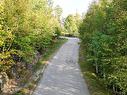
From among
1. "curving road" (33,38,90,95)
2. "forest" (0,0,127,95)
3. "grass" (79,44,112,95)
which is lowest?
"grass" (79,44,112,95)

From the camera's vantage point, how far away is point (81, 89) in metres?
22.5

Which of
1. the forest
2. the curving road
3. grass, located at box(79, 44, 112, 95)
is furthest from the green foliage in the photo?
grass, located at box(79, 44, 112, 95)

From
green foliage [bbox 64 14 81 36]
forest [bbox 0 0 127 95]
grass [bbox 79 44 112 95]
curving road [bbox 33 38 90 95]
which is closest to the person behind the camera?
forest [bbox 0 0 127 95]

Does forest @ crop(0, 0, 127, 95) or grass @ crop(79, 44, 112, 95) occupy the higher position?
forest @ crop(0, 0, 127, 95)

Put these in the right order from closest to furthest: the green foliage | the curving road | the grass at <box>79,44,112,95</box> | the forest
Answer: the forest < the curving road < the grass at <box>79,44,112,95</box> < the green foliage

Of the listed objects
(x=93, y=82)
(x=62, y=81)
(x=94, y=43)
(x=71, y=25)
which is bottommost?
(x=93, y=82)

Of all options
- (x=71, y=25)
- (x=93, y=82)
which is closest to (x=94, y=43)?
(x=93, y=82)

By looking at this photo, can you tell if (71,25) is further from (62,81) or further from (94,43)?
(62,81)

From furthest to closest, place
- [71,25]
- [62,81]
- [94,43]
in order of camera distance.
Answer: [71,25]
[94,43]
[62,81]

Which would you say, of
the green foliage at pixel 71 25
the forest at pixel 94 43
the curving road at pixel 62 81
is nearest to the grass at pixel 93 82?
the curving road at pixel 62 81

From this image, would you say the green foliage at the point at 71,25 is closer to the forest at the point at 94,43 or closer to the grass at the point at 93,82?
the forest at the point at 94,43

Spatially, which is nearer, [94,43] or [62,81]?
[62,81]

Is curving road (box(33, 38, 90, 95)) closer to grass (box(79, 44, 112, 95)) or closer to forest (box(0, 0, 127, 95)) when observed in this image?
grass (box(79, 44, 112, 95))

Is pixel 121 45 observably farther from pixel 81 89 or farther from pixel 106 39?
pixel 81 89
